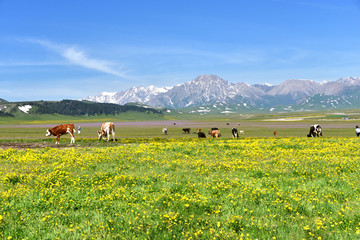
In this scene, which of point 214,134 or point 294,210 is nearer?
point 294,210

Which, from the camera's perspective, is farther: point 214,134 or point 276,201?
point 214,134

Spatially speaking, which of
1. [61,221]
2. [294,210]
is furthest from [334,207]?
[61,221]

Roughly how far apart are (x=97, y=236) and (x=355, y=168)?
1458 cm

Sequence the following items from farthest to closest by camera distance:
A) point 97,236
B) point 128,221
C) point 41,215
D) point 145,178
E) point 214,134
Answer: point 214,134
point 145,178
point 41,215
point 128,221
point 97,236

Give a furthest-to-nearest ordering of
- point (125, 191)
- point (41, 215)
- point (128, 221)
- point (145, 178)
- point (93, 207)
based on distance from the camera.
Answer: point (145, 178) < point (125, 191) < point (93, 207) < point (41, 215) < point (128, 221)

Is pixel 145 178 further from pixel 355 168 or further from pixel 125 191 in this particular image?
pixel 355 168

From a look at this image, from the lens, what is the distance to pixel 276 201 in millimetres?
8773

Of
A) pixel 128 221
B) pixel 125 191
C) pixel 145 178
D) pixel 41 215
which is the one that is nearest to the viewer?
pixel 128 221

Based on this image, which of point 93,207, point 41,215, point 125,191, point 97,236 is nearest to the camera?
point 97,236

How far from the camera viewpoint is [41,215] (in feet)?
26.0

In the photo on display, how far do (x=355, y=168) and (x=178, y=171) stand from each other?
10.4 metres

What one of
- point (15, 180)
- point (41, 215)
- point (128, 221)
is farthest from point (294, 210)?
point (15, 180)

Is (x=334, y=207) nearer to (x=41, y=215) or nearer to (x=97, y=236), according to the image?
(x=97, y=236)

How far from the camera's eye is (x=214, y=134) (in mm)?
56688
